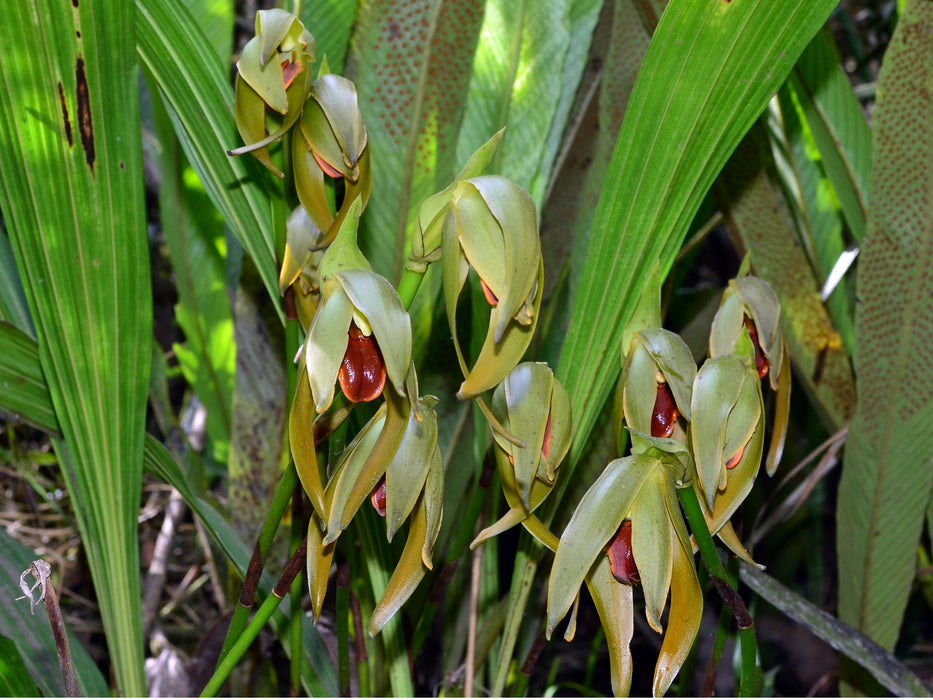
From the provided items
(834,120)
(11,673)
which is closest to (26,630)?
(11,673)

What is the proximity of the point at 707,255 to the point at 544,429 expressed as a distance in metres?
1.22

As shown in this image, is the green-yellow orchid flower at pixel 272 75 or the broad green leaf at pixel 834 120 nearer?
the green-yellow orchid flower at pixel 272 75

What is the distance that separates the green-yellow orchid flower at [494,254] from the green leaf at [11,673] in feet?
1.04

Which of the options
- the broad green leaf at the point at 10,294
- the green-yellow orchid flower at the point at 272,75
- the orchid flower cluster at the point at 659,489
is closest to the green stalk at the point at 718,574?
the orchid flower cluster at the point at 659,489

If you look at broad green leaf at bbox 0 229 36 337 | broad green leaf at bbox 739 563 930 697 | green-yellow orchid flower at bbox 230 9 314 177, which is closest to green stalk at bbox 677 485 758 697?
broad green leaf at bbox 739 563 930 697

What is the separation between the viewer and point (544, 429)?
426 millimetres

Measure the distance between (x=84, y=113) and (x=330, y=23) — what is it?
232mm

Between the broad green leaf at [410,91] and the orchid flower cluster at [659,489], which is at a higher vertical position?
the broad green leaf at [410,91]

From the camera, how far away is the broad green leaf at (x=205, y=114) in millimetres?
508

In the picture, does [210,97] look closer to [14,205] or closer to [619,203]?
[14,205]

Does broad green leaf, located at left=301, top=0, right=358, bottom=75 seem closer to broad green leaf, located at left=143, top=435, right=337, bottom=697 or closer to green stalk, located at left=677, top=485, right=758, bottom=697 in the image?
broad green leaf, located at left=143, top=435, right=337, bottom=697

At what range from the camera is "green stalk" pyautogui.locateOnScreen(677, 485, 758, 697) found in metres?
0.39

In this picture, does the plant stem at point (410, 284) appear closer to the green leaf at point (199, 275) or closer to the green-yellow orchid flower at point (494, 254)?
the green-yellow orchid flower at point (494, 254)

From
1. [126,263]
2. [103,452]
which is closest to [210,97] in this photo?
[126,263]
